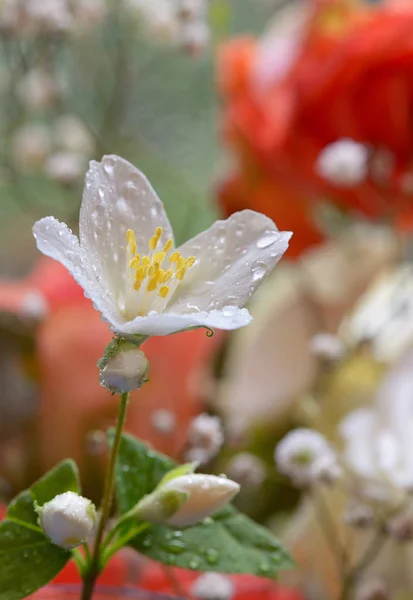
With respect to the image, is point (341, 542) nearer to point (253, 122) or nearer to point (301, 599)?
point (301, 599)

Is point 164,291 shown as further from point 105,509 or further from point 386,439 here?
point 386,439

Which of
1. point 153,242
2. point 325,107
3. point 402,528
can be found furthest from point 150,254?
point 325,107

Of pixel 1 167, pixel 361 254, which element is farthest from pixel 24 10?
pixel 361 254

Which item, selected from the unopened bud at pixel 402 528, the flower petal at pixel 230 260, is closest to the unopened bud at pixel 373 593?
the unopened bud at pixel 402 528

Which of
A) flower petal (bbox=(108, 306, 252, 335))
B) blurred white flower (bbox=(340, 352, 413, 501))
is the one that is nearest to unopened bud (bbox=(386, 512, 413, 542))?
blurred white flower (bbox=(340, 352, 413, 501))

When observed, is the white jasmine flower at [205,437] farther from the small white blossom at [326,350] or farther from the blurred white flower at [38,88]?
the blurred white flower at [38,88]

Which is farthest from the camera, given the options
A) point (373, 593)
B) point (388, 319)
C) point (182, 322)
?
point (388, 319)
